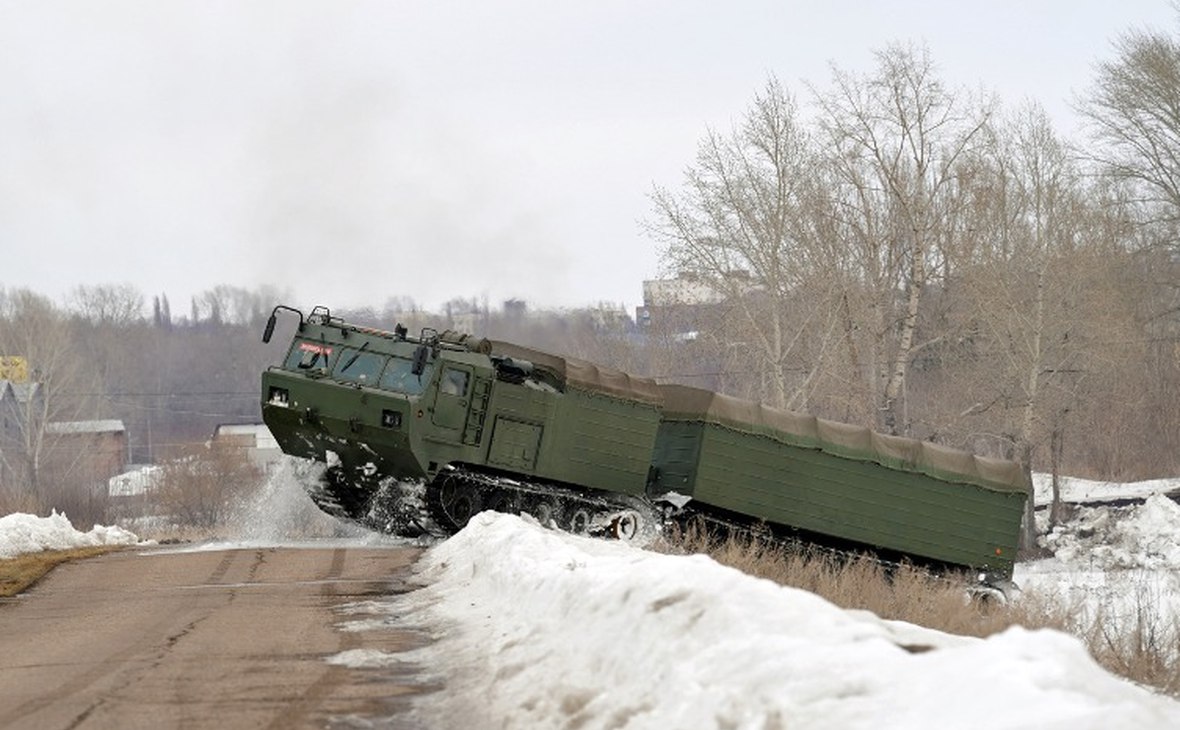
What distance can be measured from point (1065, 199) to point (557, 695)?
150ft

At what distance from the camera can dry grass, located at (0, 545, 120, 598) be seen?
1755 cm

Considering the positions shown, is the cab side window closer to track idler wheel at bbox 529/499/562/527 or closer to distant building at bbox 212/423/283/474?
track idler wheel at bbox 529/499/562/527

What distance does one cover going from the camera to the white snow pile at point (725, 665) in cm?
573

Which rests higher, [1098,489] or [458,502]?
[1098,489]

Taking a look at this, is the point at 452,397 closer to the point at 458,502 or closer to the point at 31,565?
the point at 458,502

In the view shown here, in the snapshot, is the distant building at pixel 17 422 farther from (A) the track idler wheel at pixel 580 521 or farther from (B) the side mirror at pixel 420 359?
(B) the side mirror at pixel 420 359

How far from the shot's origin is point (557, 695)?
8.32m

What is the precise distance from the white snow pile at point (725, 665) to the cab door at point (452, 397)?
1105 cm

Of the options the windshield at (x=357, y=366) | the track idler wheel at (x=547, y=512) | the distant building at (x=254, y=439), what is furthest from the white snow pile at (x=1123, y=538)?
the distant building at (x=254, y=439)

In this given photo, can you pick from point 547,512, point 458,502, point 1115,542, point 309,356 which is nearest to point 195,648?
point 458,502

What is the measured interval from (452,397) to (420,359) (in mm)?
758

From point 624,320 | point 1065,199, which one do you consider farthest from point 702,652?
point 624,320

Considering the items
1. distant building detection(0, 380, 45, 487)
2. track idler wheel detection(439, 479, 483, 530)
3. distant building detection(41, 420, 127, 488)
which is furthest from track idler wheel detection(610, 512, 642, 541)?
distant building detection(0, 380, 45, 487)

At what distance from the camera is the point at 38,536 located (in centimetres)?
2414
